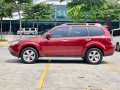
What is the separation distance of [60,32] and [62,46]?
0.63 meters

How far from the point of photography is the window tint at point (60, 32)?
1714 centimetres

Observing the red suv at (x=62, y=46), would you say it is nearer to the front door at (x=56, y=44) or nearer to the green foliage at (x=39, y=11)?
the front door at (x=56, y=44)

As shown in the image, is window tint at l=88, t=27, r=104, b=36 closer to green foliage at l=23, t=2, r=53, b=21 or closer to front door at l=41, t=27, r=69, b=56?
front door at l=41, t=27, r=69, b=56

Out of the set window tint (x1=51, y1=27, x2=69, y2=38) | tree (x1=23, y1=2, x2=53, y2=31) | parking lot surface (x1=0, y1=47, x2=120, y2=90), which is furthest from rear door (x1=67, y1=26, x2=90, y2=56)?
tree (x1=23, y1=2, x2=53, y2=31)

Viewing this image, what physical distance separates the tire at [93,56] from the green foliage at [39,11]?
47.7 meters

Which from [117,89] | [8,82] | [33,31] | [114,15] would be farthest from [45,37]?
[33,31]

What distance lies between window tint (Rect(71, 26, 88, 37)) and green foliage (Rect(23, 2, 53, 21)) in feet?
155

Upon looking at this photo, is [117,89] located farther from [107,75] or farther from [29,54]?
[29,54]

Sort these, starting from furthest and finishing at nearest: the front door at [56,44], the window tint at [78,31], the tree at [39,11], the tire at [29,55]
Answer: the tree at [39,11] → the window tint at [78,31] → the front door at [56,44] → the tire at [29,55]

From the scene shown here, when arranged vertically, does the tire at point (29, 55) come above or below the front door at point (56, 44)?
below

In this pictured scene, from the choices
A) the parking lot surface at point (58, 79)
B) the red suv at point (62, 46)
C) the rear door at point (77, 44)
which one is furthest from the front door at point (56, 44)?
the parking lot surface at point (58, 79)

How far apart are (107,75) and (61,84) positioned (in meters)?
2.58

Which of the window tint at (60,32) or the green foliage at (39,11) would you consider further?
the green foliage at (39,11)

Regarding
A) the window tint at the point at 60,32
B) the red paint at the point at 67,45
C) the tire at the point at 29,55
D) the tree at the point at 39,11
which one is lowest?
the tire at the point at 29,55
